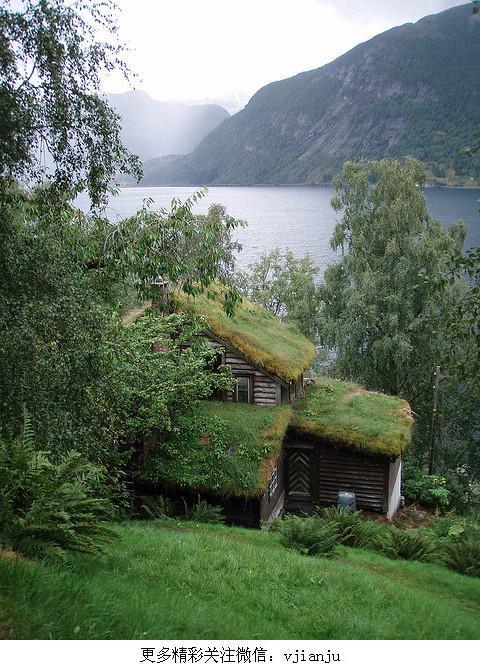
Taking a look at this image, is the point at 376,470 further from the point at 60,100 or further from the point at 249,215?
the point at 249,215

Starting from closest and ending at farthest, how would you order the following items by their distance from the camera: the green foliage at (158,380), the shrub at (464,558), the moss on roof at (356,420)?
1. the shrub at (464,558)
2. the green foliage at (158,380)
3. the moss on roof at (356,420)

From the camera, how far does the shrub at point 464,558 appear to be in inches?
468

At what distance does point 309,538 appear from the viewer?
12.1 meters

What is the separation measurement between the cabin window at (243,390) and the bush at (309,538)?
27.3 feet

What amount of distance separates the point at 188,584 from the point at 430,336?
2410cm

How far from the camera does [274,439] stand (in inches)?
698

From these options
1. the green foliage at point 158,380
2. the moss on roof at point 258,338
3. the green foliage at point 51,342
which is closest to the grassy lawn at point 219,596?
the green foliage at point 51,342

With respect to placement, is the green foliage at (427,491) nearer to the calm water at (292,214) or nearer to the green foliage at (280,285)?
the green foliage at (280,285)

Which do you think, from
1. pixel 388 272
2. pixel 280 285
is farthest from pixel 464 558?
pixel 280 285

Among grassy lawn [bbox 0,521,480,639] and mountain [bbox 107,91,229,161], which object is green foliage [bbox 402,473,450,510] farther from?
mountain [bbox 107,91,229,161]

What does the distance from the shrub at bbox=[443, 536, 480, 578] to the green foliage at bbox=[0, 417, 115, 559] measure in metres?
8.33

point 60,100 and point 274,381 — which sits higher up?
point 60,100

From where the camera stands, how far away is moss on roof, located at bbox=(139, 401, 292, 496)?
631 inches

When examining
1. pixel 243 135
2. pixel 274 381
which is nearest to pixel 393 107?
pixel 243 135
